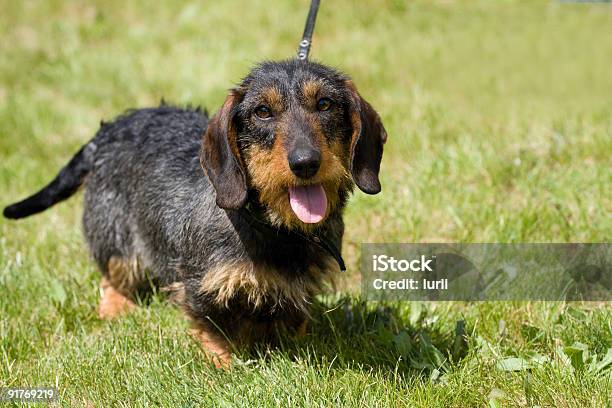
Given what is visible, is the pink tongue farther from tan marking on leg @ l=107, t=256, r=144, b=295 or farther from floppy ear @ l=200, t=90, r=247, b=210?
tan marking on leg @ l=107, t=256, r=144, b=295

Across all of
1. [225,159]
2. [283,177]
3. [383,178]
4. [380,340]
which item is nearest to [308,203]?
[283,177]

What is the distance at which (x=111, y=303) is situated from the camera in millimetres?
4617

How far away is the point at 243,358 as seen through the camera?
3773mm

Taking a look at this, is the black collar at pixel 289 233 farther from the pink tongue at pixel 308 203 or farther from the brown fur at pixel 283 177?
the pink tongue at pixel 308 203

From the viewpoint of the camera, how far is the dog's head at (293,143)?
3.18m

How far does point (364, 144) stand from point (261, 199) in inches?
22.6

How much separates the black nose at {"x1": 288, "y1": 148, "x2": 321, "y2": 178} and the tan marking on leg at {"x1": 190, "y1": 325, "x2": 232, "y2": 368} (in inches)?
44.1

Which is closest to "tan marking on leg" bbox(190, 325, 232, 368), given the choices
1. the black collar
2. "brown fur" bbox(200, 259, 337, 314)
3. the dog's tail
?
"brown fur" bbox(200, 259, 337, 314)

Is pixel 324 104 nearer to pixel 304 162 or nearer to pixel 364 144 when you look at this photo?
pixel 364 144

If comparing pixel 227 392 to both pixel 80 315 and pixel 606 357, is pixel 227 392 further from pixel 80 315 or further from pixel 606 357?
pixel 606 357

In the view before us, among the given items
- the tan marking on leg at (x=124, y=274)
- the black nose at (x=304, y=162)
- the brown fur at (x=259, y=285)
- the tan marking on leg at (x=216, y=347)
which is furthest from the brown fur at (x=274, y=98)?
the tan marking on leg at (x=124, y=274)

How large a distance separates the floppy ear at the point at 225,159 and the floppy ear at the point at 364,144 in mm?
548

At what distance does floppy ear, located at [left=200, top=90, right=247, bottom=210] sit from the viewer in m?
3.29

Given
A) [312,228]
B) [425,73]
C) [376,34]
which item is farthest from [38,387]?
[376,34]
